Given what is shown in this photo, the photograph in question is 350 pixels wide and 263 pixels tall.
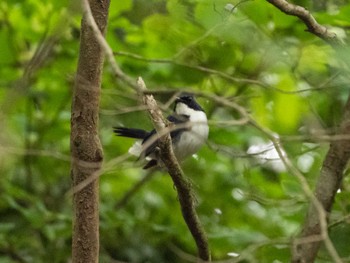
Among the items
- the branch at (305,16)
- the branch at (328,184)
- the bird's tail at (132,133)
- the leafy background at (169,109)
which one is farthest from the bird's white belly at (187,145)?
the branch at (305,16)

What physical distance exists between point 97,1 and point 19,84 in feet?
3.03

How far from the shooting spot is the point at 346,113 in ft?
11.5

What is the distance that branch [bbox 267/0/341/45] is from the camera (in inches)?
118

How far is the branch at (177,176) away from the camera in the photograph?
9.29 feet

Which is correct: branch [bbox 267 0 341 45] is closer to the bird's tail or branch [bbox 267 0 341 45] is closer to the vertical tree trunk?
the vertical tree trunk

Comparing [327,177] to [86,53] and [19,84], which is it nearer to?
[86,53]

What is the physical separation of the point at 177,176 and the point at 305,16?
2.21ft

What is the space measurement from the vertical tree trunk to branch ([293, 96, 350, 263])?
0.79 metres

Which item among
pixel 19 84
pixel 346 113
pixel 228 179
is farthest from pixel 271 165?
pixel 19 84

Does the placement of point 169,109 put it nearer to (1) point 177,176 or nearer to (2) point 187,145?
(1) point 177,176

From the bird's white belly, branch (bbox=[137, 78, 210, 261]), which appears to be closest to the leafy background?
the bird's white belly

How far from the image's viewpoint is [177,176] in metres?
3.04

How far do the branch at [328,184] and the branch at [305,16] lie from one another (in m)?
0.44

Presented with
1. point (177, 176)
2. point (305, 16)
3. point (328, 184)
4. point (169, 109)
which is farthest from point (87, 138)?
point (328, 184)
